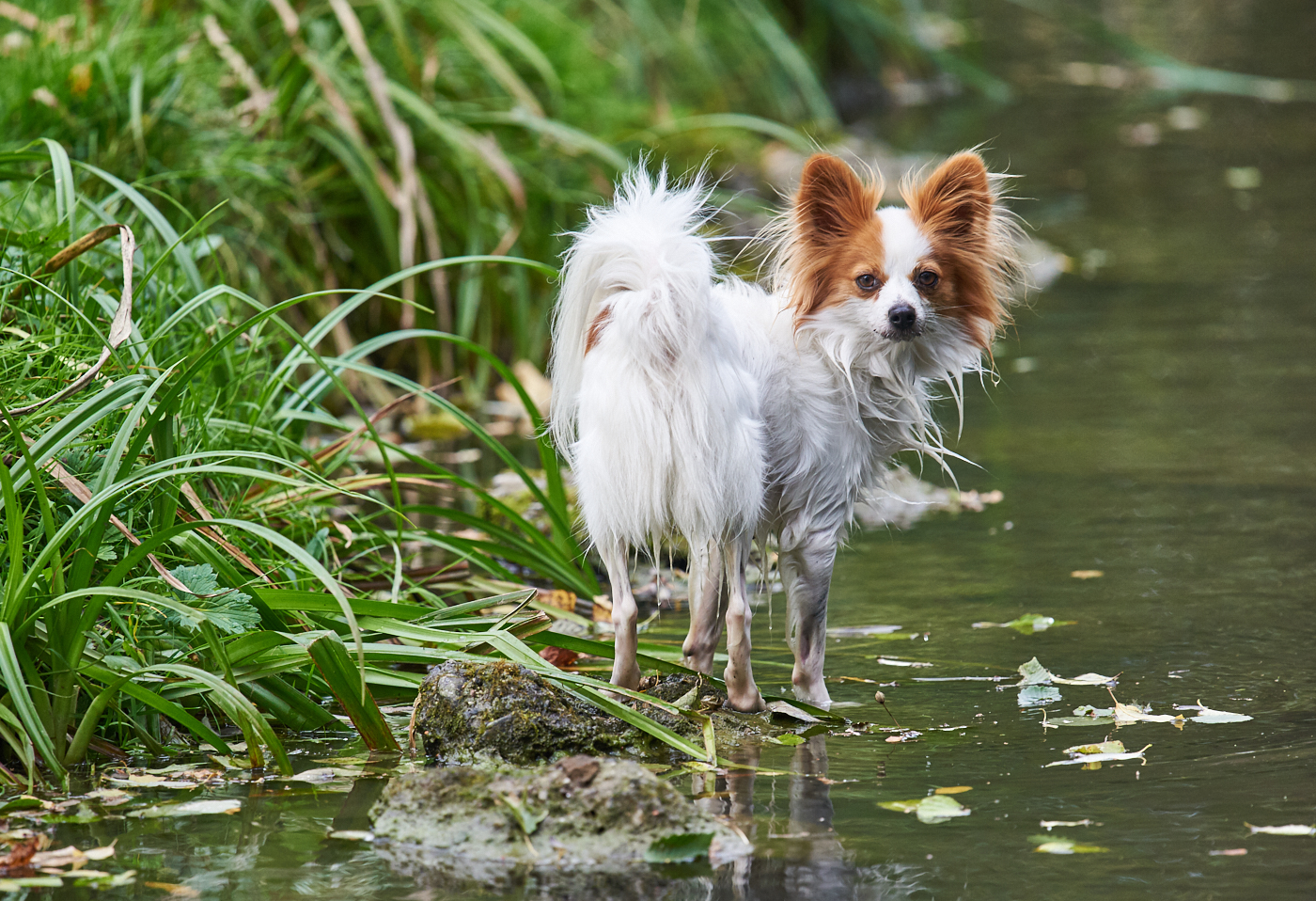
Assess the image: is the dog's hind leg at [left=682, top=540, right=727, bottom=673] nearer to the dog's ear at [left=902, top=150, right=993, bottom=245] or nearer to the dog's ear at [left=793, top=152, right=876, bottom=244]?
the dog's ear at [left=793, top=152, right=876, bottom=244]

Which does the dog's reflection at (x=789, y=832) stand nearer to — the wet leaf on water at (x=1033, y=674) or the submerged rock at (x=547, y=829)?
the submerged rock at (x=547, y=829)

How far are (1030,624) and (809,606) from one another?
2.83 ft

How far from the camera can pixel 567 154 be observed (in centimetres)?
691

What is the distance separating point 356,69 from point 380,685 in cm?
399

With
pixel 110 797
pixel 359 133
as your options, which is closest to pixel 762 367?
pixel 110 797

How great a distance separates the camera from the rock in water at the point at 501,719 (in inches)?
113

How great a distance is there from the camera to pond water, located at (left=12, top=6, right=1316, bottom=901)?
245 cm

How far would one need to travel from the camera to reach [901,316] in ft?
11.2

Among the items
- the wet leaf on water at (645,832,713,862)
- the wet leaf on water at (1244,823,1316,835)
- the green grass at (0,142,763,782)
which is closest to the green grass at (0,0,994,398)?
the green grass at (0,142,763,782)

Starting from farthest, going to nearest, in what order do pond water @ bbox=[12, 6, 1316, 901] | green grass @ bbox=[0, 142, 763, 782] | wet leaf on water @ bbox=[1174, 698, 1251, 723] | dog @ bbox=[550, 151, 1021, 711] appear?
1. wet leaf on water @ bbox=[1174, 698, 1251, 723]
2. dog @ bbox=[550, 151, 1021, 711]
3. green grass @ bbox=[0, 142, 763, 782]
4. pond water @ bbox=[12, 6, 1316, 901]

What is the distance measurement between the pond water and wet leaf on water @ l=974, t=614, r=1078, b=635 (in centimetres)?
4

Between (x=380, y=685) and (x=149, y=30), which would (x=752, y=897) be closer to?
(x=380, y=685)

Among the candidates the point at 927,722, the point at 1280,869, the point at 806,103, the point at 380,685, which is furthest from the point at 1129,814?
the point at 806,103

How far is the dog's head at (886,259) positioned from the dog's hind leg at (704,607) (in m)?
0.59
